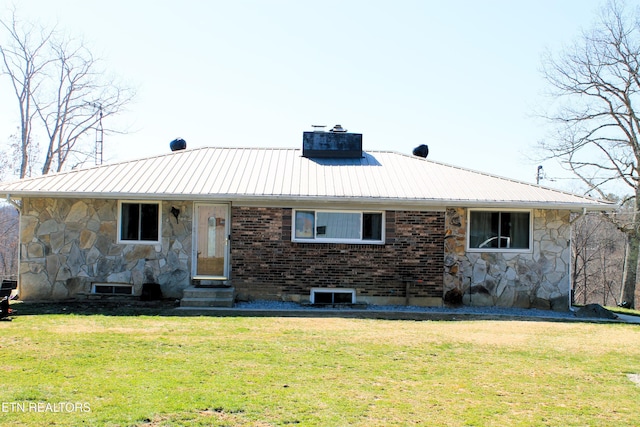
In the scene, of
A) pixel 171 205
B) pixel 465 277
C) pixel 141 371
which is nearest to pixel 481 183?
pixel 465 277

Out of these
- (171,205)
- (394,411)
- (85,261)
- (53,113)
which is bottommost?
(394,411)

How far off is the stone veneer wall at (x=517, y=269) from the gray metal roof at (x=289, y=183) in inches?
25.2

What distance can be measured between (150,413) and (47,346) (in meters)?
3.16

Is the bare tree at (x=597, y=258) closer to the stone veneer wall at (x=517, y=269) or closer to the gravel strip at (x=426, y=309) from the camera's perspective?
the stone veneer wall at (x=517, y=269)

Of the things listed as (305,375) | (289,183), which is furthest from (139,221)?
(305,375)

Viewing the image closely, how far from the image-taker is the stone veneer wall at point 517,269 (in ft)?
40.2

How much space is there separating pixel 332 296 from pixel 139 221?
456 cm

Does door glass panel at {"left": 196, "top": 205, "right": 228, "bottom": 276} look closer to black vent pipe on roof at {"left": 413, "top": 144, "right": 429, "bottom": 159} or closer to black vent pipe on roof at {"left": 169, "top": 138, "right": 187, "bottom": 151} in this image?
black vent pipe on roof at {"left": 169, "top": 138, "right": 187, "bottom": 151}

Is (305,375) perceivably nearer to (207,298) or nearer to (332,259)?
(207,298)

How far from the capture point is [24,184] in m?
12.0

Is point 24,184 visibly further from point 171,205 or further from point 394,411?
point 394,411

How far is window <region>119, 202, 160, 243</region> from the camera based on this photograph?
12242 millimetres

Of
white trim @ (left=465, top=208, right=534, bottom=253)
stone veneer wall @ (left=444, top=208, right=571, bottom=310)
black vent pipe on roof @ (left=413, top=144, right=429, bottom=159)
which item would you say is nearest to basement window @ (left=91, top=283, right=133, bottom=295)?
stone veneer wall @ (left=444, top=208, right=571, bottom=310)

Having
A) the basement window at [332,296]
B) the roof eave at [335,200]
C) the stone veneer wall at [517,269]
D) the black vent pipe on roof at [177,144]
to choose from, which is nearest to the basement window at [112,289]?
the roof eave at [335,200]
